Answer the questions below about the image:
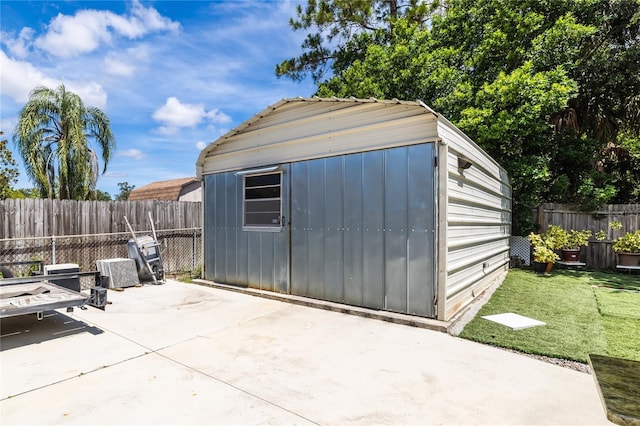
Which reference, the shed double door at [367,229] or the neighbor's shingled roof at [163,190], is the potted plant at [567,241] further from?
the neighbor's shingled roof at [163,190]

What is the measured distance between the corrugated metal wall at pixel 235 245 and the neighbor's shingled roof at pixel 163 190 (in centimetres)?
1370

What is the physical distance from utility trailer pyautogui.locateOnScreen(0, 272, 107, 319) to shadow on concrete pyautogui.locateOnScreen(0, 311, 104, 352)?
18 centimetres

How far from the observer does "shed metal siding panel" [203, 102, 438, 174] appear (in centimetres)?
462

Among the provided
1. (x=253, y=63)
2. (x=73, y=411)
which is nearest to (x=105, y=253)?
(x=73, y=411)

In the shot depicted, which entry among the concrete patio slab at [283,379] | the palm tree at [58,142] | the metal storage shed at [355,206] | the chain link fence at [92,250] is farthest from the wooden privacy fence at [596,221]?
the palm tree at [58,142]

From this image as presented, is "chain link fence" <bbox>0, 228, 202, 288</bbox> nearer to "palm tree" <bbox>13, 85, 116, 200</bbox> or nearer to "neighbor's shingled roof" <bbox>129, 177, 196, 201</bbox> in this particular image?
"palm tree" <bbox>13, 85, 116, 200</bbox>

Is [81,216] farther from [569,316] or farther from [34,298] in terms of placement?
[569,316]

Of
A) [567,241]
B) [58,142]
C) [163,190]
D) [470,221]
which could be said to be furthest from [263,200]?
[163,190]

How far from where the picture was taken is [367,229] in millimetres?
4980

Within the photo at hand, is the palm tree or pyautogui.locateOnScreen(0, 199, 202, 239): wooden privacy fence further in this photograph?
the palm tree

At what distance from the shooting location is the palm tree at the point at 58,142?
32.9 feet

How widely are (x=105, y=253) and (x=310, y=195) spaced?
5.30 meters

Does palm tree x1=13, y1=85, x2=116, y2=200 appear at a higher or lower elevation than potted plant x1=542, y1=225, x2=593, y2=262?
higher

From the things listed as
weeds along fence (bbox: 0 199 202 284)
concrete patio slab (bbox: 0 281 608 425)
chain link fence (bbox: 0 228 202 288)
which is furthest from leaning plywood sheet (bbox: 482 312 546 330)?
weeds along fence (bbox: 0 199 202 284)
